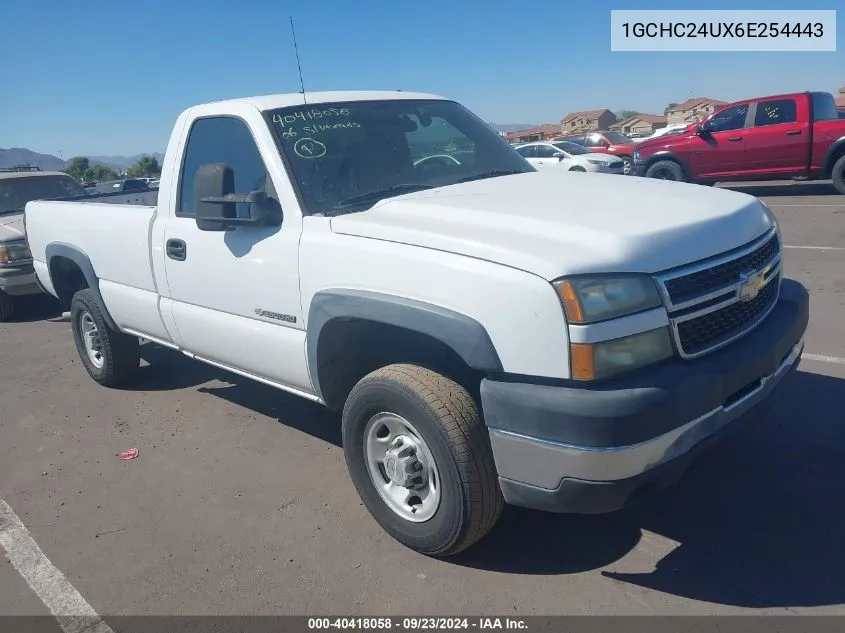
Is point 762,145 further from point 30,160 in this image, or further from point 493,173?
point 30,160

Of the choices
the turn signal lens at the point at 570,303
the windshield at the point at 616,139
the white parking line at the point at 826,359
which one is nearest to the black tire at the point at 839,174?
the white parking line at the point at 826,359

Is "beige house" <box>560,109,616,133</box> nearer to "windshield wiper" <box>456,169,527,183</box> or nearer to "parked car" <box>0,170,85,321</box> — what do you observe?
"parked car" <box>0,170,85,321</box>

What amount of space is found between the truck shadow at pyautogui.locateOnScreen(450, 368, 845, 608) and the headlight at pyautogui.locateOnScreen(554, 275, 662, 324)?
80cm

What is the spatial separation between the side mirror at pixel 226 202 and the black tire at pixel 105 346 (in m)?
2.14

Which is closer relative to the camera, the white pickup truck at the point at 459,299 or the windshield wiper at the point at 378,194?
the white pickup truck at the point at 459,299

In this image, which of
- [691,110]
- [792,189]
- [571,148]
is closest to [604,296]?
[792,189]

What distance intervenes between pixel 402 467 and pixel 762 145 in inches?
502

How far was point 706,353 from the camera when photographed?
8.84ft

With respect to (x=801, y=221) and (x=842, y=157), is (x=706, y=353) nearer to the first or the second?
(x=801, y=221)

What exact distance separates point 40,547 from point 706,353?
3229mm

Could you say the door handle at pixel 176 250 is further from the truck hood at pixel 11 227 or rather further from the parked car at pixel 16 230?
the truck hood at pixel 11 227

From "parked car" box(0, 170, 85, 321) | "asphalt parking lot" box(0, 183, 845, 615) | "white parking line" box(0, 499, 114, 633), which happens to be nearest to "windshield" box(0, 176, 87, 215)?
"parked car" box(0, 170, 85, 321)

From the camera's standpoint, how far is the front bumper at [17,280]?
8289 millimetres

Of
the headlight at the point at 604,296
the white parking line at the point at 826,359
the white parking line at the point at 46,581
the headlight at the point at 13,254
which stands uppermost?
the headlight at the point at 604,296
